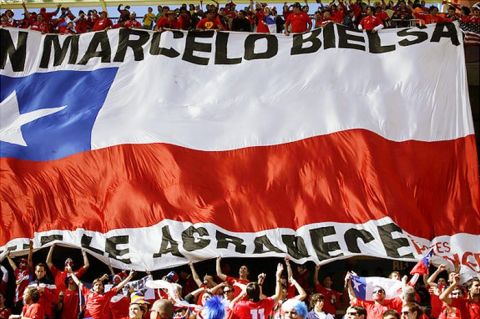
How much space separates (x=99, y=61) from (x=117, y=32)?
70cm

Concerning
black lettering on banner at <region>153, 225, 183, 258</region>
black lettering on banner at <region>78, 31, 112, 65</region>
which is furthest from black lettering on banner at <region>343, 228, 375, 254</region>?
black lettering on banner at <region>78, 31, 112, 65</region>

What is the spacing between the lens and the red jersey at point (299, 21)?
54.0 ft

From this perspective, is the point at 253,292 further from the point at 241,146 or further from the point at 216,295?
the point at 241,146

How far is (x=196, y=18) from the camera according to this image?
57.2 ft

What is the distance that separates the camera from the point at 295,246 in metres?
11.7

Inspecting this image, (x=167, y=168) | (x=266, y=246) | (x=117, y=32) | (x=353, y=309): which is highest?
(x=117, y=32)

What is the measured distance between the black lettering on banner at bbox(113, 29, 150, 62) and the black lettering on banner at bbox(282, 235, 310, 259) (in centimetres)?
469

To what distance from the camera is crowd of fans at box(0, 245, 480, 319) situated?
8.79 m

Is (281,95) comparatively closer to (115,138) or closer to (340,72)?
(340,72)

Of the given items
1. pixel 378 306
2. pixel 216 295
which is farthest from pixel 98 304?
pixel 378 306

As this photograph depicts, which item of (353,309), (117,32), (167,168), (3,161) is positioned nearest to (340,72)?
(167,168)

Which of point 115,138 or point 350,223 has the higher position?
point 115,138

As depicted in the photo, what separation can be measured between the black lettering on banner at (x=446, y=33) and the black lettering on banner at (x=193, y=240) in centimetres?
539

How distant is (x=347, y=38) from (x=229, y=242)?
457 centimetres
